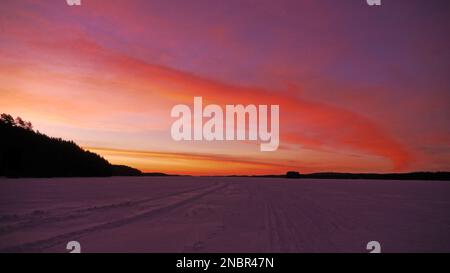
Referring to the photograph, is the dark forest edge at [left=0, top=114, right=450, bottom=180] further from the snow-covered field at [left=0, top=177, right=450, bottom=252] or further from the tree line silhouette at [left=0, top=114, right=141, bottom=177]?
the snow-covered field at [left=0, top=177, right=450, bottom=252]

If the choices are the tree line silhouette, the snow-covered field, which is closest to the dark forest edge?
the tree line silhouette

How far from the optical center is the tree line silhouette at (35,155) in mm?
80500

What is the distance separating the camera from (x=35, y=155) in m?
90.3

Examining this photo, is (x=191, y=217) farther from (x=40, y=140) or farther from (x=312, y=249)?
(x=40, y=140)

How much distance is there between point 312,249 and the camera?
27.6ft

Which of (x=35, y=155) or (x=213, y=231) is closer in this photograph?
(x=213, y=231)

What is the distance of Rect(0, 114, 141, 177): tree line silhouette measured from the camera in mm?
80500

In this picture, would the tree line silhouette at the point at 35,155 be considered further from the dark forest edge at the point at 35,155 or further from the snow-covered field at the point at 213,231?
the snow-covered field at the point at 213,231

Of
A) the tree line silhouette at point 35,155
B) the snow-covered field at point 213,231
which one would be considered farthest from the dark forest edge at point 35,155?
the snow-covered field at point 213,231

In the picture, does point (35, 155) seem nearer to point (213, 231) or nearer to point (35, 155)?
point (35, 155)

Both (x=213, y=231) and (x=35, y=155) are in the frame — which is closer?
(x=213, y=231)

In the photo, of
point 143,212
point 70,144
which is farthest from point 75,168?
point 143,212

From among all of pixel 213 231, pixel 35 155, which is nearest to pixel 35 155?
pixel 35 155
